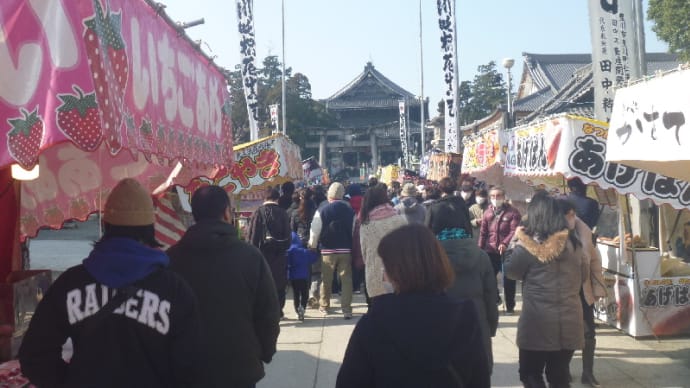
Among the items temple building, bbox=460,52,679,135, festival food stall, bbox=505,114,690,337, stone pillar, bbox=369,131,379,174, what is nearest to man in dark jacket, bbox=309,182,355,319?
festival food stall, bbox=505,114,690,337

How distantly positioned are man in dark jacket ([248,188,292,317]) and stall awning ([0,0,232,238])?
2.86m

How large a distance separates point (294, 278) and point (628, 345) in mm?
4146

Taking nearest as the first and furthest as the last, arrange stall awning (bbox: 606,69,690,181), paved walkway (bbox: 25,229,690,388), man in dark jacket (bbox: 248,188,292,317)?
1. stall awning (bbox: 606,69,690,181)
2. paved walkway (bbox: 25,229,690,388)
3. man in dark jacket (bbox: 248,188,292,317)

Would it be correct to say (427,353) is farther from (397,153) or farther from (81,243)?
(397,153)

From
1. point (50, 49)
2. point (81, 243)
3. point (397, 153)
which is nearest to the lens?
point (50, 49)

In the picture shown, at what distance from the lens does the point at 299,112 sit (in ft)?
152

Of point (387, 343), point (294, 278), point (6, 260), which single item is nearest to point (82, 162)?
point (6, 260)

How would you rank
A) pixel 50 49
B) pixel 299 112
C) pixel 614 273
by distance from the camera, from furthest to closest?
pixel 299 112 → pixel 614 273 → pixel 50 49

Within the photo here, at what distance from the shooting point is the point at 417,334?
7.37 feet

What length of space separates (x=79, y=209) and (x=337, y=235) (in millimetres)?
4337

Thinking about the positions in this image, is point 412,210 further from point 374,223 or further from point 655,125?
point 655,125

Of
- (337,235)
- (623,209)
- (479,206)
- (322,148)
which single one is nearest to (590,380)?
(623,209)

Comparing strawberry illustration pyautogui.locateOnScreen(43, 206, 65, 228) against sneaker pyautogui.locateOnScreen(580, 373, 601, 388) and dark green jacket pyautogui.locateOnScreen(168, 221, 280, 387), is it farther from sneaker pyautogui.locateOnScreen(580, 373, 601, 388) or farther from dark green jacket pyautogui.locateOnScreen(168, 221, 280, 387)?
sneaker pyautogui.locateOnScreen(580, 373, 601, 388)

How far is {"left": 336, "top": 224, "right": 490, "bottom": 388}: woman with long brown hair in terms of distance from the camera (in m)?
2.25
